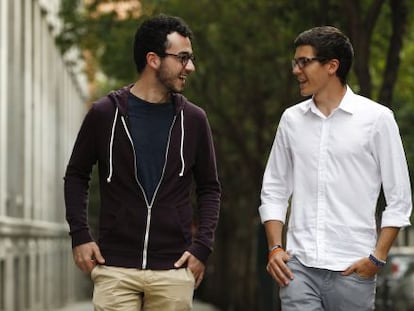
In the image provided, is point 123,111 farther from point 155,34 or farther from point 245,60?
point 245,60

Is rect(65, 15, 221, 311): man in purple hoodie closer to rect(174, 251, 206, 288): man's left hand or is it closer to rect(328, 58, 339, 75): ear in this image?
rect(174, 251, 206, 288): man's left hand

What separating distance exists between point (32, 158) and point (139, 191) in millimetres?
27502

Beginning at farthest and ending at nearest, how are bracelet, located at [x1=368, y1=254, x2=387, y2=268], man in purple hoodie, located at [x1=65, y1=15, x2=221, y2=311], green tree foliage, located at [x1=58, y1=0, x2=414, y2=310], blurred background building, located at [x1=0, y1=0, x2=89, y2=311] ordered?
blurred background building, located at [x1=0, y1=0, x2=89, y2=311] < green tree foliage, located at [x1=58, y1=0, x2=414, y2=310] < man in purple hoodie, located at [x1=65, y1=15, x2=221, y2=311] < bracelet, located at [x1=368, y1=254, x2=387, y2=268]

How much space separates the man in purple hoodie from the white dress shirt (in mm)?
442

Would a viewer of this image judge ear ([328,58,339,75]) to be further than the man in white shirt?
Yes

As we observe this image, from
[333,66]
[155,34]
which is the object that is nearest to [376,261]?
[333,66]

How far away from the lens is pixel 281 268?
19.7 ft

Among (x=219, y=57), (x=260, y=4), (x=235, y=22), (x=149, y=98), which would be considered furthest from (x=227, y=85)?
(x=149, y=98)

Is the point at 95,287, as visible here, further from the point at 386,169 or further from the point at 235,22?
the point at 235,22

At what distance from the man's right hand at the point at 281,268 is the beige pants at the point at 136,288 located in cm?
40

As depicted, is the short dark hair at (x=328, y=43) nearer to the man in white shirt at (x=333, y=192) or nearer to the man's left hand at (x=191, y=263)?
the man in white shirt at (x=333, y=192)

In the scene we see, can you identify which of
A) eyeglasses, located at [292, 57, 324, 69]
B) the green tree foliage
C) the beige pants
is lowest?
the beige pants

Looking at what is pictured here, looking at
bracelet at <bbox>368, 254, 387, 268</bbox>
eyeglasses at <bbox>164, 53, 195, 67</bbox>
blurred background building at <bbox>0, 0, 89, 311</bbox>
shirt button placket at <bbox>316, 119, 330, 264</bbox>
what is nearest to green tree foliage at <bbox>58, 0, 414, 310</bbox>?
blurred background building at <bbox>0, 0, 89, 311</bbox>

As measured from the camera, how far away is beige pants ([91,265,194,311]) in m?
5.99
